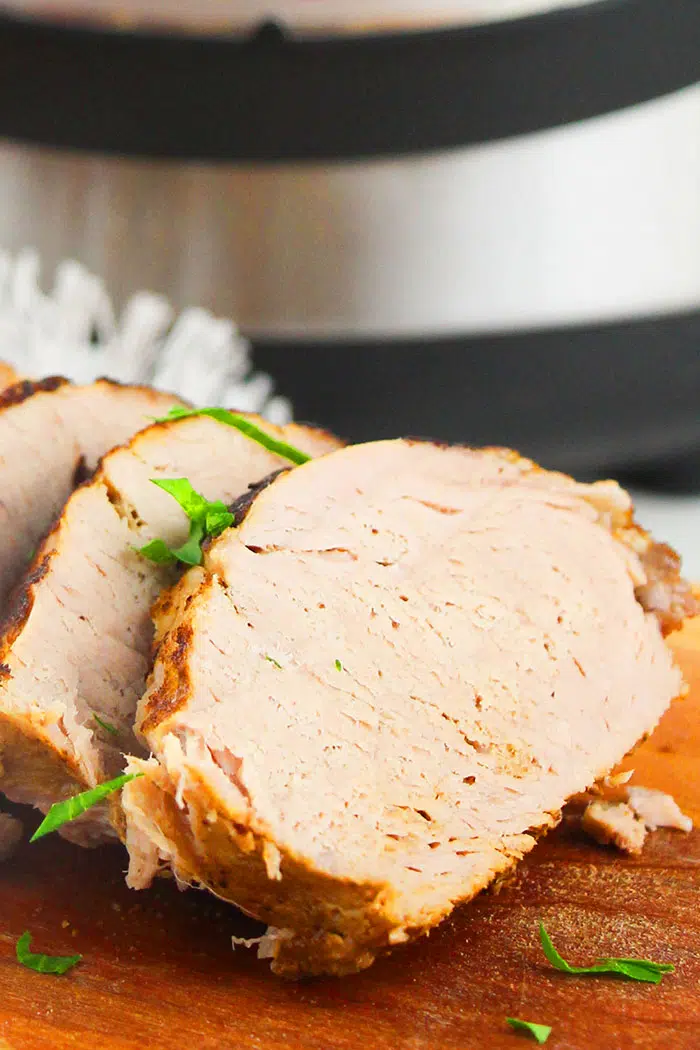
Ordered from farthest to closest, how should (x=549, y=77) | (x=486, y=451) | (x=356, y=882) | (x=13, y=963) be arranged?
(x=549, y=77) < (x=486, y=451) < (x=13, y=963) < (x=356, y=882)

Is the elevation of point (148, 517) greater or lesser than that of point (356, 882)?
greater

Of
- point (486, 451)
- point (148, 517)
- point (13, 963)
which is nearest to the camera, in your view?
point (13, 963)

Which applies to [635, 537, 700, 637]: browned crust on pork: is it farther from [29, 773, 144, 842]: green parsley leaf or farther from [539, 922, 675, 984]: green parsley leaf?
[29, 773, 144, 842]: green parsley leaf

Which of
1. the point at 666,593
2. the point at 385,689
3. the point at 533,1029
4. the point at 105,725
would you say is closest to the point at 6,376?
the point at 105,725

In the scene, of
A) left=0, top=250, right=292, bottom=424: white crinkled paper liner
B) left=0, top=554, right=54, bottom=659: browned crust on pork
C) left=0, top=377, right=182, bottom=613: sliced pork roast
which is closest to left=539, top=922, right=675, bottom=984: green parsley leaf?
left=0, top=554, right=54, bottom=659: browned crust on pork

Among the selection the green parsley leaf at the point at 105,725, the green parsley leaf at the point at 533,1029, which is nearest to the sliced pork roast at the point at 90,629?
the green parsley leaf at the point at 105,725

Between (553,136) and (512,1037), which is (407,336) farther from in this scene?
(512,1037)

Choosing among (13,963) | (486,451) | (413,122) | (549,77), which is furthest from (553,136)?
(13,963)
